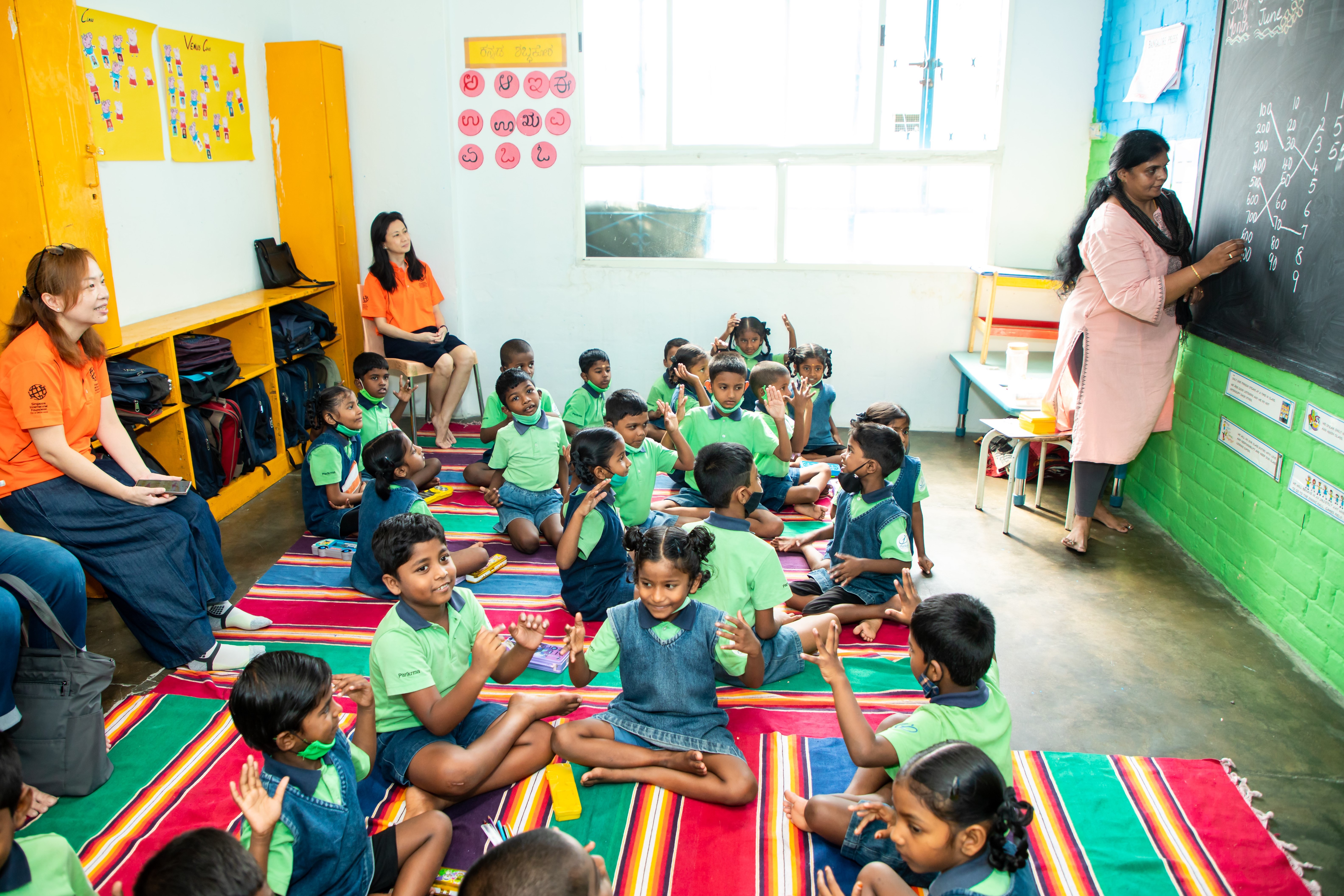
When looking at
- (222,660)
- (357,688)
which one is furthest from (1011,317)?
(357,688)

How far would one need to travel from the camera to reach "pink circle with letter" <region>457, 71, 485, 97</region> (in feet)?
19.1

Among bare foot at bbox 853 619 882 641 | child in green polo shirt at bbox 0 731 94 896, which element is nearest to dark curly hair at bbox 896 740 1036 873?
child in green polo shirt at bbox 0 731 94 896

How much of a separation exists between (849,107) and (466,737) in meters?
4.71

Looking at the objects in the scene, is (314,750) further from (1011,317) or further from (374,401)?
(1011,317)

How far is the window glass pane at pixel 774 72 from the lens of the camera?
5625mm

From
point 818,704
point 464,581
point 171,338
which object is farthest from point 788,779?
point 171,338

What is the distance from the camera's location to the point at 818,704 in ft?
9.45

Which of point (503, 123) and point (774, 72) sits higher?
point (774, 72)

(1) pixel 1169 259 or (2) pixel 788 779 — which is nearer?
(2) pixel 788 779

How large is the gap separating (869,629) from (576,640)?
A: 1.32 metres

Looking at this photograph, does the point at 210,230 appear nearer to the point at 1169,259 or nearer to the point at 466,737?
the point at 466,737

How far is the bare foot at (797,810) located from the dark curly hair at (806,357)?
276cm

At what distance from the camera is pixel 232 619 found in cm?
336

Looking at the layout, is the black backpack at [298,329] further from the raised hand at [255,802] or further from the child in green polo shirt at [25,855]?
the raised hand at [255,802]
